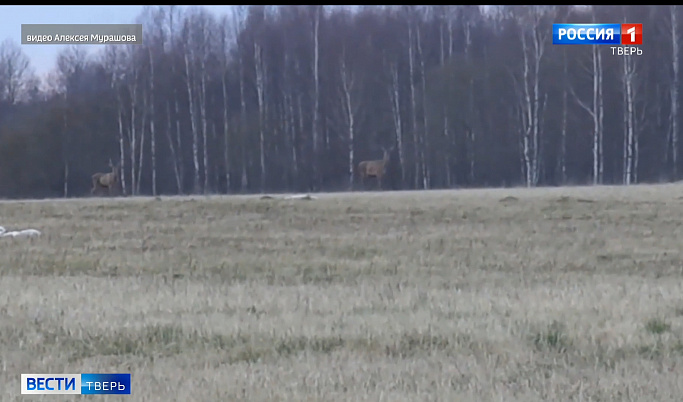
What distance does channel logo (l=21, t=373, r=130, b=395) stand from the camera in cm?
632

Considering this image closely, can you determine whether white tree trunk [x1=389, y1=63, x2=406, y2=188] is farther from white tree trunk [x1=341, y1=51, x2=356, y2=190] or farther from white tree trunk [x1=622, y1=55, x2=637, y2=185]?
white tree trunk [x1=622, y1=55, x2=637, y2=185]

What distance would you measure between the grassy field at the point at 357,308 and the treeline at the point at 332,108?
62.0 feet

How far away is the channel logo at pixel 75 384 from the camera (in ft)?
20.7

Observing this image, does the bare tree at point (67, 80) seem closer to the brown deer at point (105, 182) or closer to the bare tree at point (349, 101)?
the brown deer at point (105, 182)

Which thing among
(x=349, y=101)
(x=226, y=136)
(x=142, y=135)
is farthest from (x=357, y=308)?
(x=226, y=136)

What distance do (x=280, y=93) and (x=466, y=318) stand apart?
34.3 meters

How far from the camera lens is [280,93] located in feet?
139

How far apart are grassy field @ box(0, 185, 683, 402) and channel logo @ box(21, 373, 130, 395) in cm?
15

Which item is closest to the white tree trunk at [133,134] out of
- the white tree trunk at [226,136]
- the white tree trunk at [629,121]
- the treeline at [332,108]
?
the treeline at [332,108]

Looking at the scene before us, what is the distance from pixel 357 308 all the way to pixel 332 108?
32.5 meters

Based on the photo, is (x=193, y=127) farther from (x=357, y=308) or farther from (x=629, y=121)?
(x=357, y=308)

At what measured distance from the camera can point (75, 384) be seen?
6.50 m

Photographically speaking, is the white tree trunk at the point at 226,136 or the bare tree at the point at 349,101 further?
the white tree trunk at the point at 226,136

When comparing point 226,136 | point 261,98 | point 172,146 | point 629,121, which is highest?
point 261,98
